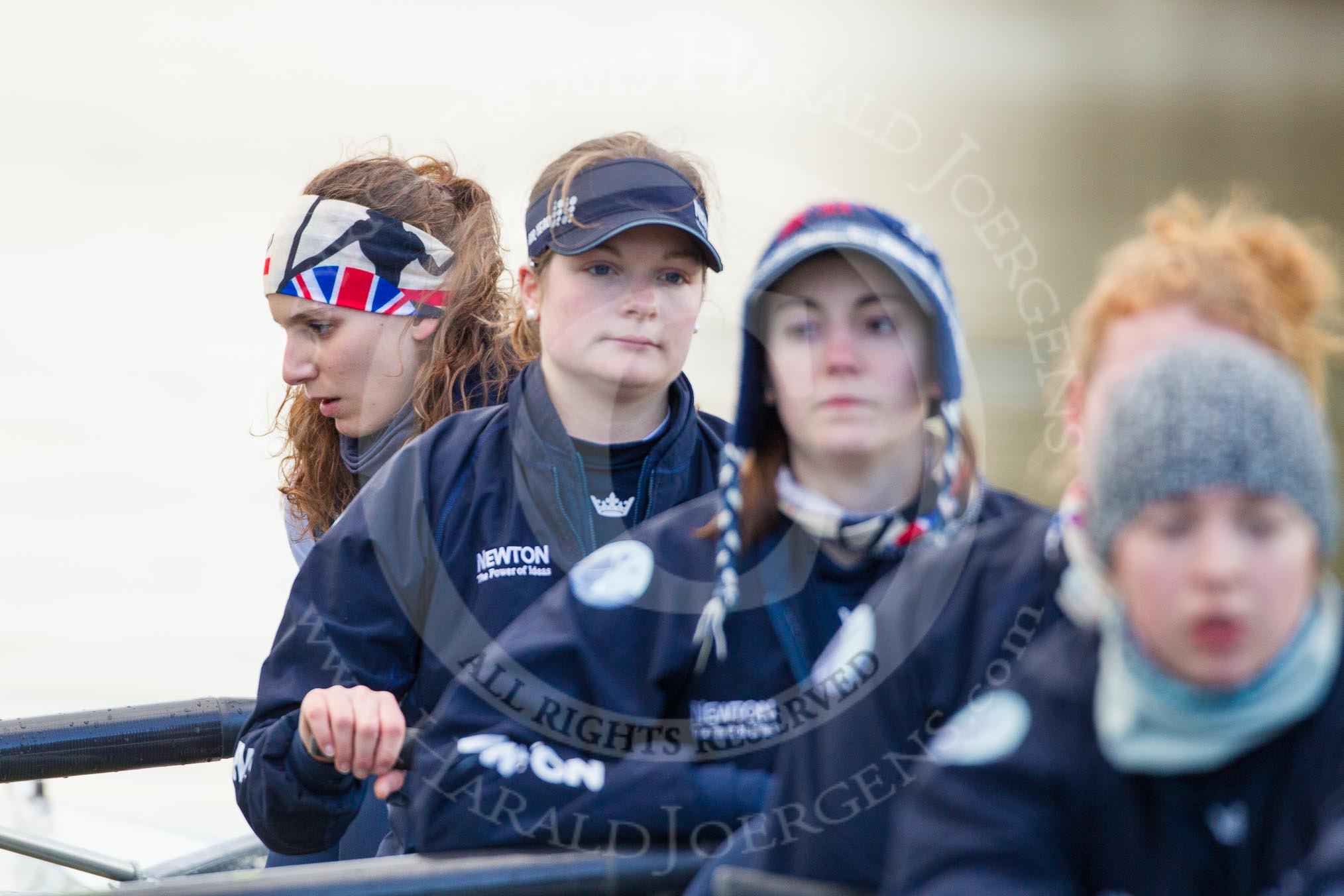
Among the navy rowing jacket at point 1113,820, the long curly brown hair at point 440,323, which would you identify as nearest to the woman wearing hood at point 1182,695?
the navy rowing jacket at point 1113,820

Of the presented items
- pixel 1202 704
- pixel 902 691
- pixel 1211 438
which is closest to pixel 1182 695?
pixel 1202 704

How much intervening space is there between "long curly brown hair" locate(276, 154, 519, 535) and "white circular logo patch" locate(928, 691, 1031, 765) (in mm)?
1037

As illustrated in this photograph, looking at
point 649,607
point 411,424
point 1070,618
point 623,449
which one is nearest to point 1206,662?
point 1070,618

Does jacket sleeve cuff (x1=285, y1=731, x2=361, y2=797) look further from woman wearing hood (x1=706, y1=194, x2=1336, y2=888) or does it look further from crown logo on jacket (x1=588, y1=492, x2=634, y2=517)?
woman wearing hood (x1=706, y1=194, x2=1336, y2=888)

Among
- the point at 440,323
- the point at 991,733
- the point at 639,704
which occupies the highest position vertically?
the point at 440,323

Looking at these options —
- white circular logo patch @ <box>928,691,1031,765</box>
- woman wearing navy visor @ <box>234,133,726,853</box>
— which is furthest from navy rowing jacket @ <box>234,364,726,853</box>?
white circular logo patch @ <box>928,691,1031,765</box>

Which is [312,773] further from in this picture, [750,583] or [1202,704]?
[1202,704]

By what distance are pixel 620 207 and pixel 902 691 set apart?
637 mm

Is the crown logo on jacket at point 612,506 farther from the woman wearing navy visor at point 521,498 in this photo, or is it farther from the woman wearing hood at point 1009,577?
the woman wearing hood at point 1009,577

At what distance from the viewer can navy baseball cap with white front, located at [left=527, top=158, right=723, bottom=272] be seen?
131 centimetres

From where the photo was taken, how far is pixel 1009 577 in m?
0.85

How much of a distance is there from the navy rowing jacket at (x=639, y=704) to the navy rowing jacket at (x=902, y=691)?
0.36ft

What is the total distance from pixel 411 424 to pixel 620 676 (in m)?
0.74

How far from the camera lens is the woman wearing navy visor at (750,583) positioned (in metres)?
0.97
